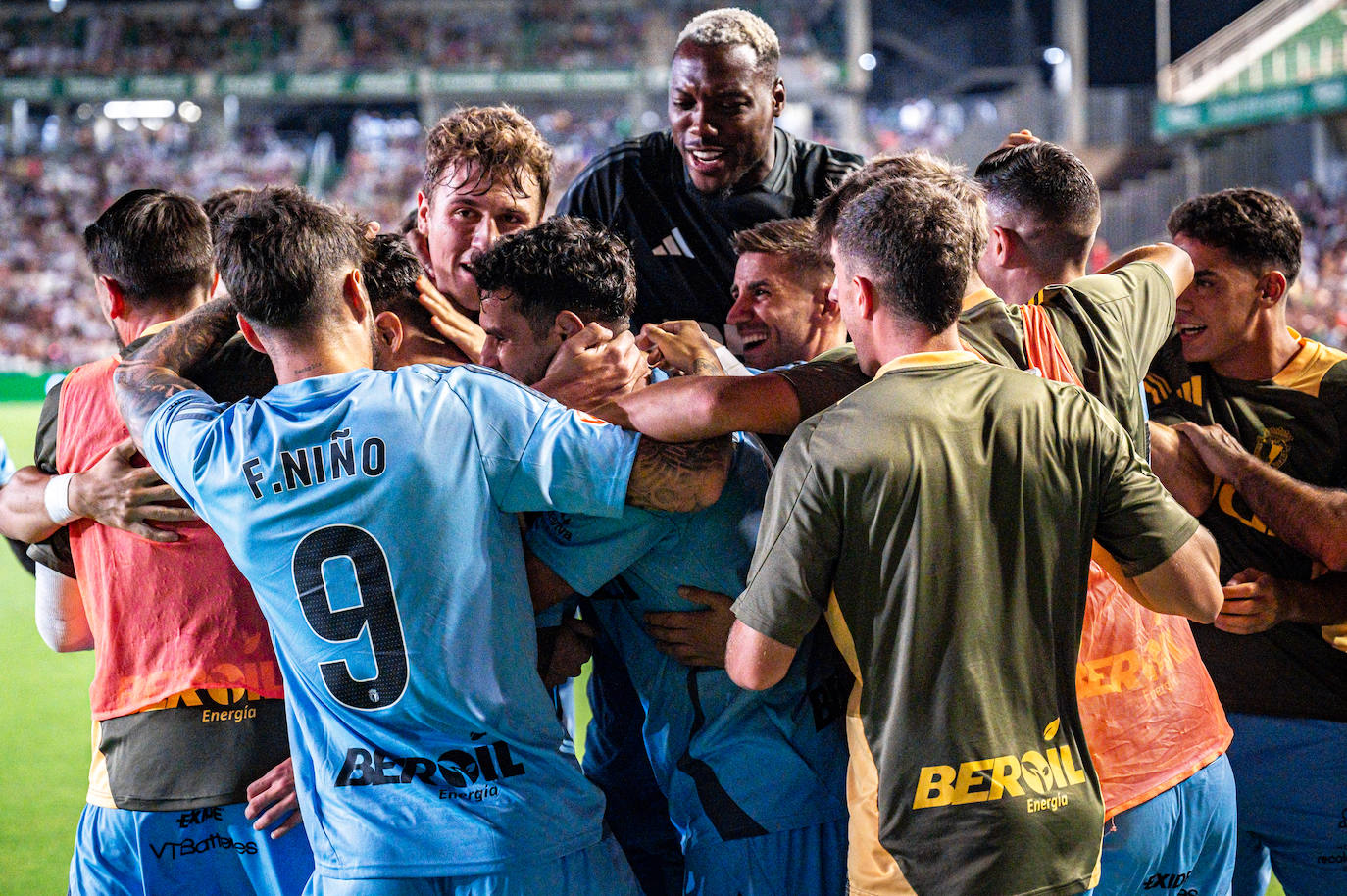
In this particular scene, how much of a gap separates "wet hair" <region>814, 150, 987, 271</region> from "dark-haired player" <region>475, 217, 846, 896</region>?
0.52 m

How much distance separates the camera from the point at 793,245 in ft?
10.6

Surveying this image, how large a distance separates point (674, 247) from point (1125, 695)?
2.35 meters

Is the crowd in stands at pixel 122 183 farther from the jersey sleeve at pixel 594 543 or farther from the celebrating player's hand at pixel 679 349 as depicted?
the jersey sleeve at pixel 594 543

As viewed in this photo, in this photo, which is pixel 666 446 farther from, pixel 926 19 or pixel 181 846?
pixel 926 19

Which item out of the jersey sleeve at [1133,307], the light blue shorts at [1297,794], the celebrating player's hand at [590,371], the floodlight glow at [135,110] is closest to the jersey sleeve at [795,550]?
the celebrating player's hand at [590,371]

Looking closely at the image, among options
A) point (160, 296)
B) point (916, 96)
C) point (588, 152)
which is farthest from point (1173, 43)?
point (160, 296)

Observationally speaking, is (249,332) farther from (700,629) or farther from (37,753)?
(37,753)

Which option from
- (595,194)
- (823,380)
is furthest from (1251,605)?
(595,194)

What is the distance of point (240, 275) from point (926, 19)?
1755 inches

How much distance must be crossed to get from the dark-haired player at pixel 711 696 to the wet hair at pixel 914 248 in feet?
1.69

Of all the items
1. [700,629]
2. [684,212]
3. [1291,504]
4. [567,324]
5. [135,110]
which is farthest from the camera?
[135,110]

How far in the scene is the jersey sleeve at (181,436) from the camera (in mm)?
2389

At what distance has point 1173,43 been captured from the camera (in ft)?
107

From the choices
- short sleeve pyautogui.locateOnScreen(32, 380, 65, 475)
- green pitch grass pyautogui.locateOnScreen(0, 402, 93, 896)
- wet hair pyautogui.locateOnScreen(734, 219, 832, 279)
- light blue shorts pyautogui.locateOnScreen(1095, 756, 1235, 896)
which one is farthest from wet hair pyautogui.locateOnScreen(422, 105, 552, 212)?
green pitch grass pyautogui.locateOnScreen(0, 402, 93, 896)
